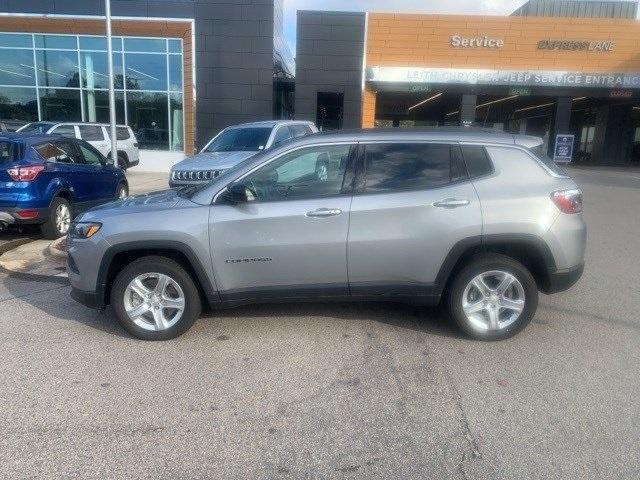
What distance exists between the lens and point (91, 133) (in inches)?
703

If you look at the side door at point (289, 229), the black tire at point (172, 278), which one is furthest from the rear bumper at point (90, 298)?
the side door at point (289, 229)

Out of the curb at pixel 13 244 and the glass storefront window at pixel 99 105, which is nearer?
the curb at pixel 13 244

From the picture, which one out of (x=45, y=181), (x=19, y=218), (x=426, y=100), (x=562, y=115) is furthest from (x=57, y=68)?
(x=562, y=115)

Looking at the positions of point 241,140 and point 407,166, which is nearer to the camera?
point 407,166

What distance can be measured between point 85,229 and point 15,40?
2218 cm

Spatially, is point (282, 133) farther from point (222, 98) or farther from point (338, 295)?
point (222, 98)

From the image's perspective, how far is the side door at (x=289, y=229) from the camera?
4.32 metres

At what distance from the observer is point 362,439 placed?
10.2 ft

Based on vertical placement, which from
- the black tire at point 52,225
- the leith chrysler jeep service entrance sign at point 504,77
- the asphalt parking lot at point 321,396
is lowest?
the asphalt parking lot at point 321,396

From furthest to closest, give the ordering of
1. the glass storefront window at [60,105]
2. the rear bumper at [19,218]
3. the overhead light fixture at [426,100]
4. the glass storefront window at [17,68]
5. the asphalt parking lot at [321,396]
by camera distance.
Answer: the overhead light fixture at [426,100] → the glass storefront window at [60,105] → the glass storefront window at [17,68] → the rear bumper at [19,218] → the asphalt parking lot at [321,396]

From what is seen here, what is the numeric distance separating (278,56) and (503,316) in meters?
23.4

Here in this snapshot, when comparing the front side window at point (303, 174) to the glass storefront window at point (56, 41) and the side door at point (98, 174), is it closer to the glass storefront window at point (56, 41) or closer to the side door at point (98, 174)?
the side door at point (98, 174)

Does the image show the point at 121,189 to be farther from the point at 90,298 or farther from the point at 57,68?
the point at 57,68

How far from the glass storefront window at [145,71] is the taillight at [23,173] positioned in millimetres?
15422
